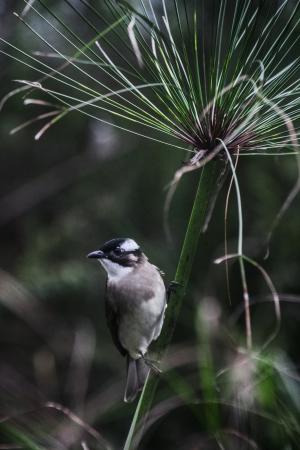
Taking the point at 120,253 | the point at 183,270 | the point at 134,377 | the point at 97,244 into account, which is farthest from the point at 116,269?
the point at 97,244

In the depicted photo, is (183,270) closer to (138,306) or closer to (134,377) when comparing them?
(138,306)

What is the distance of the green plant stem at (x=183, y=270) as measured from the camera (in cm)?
284

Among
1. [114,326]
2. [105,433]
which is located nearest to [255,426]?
[114,326]

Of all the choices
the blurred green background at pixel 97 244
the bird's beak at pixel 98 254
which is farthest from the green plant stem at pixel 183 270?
the blurred green background at pixel 97 244

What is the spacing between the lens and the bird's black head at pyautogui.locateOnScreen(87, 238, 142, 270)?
4.79 m

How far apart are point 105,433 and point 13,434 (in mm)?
4971

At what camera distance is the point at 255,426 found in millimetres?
3096

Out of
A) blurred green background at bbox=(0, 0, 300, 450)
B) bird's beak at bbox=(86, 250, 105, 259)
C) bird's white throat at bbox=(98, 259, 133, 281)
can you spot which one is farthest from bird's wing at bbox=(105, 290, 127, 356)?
blurred green background at bbox=(0, 0, 300, 450)

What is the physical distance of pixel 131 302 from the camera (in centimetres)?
478

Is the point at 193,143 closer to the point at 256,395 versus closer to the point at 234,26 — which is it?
the point at 234,26

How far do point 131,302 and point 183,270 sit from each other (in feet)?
6.42

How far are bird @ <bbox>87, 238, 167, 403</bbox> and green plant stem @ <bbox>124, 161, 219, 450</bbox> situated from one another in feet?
5.08

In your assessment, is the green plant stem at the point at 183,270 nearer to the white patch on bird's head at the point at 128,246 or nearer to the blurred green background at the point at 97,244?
the white patch on bird's head at the point at 128,246

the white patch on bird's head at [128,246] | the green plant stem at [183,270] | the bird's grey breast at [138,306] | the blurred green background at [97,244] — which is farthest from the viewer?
the blurred green background at [97,244]
